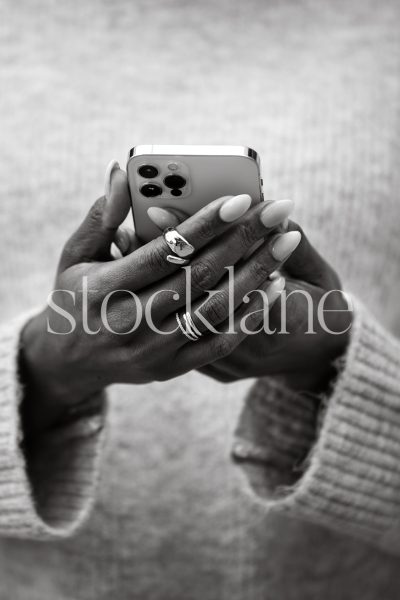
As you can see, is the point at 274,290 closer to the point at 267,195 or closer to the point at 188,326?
the point at 188,326

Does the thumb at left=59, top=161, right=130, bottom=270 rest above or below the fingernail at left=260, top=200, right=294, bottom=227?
below

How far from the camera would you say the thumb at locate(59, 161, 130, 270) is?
49 cm

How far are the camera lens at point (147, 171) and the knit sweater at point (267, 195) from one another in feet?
0.65

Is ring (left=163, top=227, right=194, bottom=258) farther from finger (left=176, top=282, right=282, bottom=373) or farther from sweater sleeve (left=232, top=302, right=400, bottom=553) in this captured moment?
sweater sleeve (left=232, top=302, right=400, bottom=553)

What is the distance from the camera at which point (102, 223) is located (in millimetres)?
499

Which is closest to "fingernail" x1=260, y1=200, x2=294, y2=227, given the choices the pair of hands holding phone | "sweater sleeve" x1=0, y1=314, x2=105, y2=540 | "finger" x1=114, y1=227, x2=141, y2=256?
the pair of hands holding phone

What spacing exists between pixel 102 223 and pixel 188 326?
0.09 meters

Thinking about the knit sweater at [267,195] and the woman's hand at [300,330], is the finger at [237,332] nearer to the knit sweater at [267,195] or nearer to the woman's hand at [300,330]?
the woman's hand at [300,330]

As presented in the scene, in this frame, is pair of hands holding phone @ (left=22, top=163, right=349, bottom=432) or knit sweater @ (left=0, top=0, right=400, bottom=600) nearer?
pair of hands holding phone @ (left=22, top=163, right=349, bottom=432)

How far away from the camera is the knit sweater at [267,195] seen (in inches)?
24.7

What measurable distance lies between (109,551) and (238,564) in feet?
0.40

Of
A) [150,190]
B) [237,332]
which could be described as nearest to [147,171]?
[150,190]

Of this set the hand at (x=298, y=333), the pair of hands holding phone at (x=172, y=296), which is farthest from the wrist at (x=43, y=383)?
the hand at (x=298, y=333)

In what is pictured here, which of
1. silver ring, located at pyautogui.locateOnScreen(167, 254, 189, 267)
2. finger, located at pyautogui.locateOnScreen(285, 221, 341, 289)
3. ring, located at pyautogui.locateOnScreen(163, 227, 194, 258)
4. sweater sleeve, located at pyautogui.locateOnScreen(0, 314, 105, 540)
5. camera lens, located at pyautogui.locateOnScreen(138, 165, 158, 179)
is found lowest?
sweater sleeve, located at pyautogui.locateOnScreen(0, 314, 105, 540)
